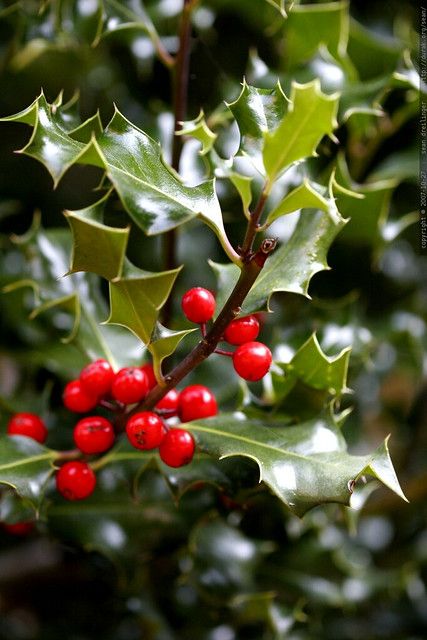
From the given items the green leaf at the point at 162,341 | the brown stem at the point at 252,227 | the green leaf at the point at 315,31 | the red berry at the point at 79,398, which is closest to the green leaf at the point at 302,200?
the brown stem at the point at 252,227

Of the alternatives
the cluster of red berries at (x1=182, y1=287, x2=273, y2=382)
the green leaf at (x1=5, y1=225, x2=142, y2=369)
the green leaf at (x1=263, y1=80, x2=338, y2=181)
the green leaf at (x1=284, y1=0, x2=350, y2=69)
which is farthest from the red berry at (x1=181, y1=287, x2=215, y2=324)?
the green leaf at (x1=284, y1=0, x2=350, y2=69)

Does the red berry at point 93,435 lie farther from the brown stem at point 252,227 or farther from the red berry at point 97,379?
the brown stem at point 252,227

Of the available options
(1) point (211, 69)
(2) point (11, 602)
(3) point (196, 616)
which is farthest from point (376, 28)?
(2) point (11, 602)

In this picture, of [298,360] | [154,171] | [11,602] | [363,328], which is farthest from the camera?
[11,602]

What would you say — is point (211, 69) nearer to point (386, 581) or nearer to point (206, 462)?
point (206, 462)

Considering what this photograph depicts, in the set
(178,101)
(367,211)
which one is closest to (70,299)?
(178,101)

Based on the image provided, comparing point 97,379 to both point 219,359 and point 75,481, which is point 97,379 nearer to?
point 75,481
